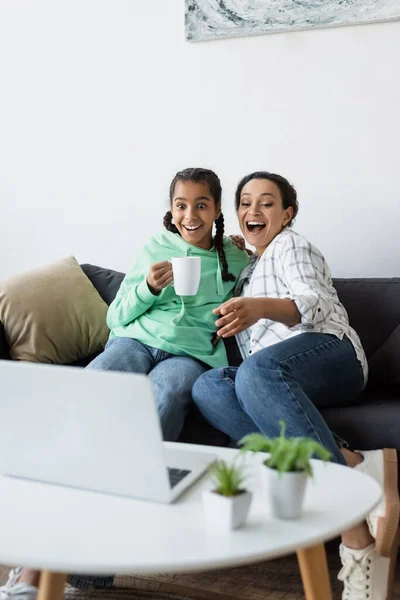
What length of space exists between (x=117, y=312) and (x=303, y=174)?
3.07 feet

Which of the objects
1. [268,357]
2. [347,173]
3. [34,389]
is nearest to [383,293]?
[347,173]

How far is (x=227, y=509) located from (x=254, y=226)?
1299mm

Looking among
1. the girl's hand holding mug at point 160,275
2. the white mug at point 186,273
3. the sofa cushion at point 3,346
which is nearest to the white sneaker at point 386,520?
the white mug at point 186,273

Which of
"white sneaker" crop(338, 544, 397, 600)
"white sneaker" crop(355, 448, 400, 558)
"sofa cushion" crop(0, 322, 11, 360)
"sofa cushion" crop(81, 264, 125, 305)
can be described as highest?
"sofa cushion" crop(81, 264, 125, 305)

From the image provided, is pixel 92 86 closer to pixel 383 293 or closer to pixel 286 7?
pixel 286 7

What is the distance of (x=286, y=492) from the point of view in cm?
106

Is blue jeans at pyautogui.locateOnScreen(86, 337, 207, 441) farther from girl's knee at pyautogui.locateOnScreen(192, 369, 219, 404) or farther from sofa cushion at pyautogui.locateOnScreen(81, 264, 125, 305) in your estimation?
sofa cushion at pyautogui.locateOnScreen(81, 264, 125, 305)

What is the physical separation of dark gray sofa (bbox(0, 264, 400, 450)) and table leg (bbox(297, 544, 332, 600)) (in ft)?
2.28

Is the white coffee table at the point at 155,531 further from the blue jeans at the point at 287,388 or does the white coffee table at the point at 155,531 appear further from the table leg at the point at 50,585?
the blue jeans at the point at 287,388

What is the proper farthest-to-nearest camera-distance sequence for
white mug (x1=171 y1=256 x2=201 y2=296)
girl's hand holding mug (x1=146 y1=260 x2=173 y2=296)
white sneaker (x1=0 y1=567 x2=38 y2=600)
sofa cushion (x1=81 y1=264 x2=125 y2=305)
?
sofa cushion (x1=81 y1=264 x2=125 y2=305)
girl's hand holding mug (x1=146 y1=260 x2=173 y2=296)
white mug (x1=171 y1=256 x2=201 y2=296)
white sneaker (x1=0 y1=567 x2=38 y2=600)

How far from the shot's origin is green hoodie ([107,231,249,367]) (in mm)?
2201

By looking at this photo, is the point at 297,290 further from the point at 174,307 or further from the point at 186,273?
the point at 174,307

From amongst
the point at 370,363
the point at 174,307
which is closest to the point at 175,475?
the point at 174,307

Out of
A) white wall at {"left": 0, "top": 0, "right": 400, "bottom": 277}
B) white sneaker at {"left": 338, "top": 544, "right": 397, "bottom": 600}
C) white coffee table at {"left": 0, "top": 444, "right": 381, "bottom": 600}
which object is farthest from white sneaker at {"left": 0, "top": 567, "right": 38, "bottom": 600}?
white wall at {"left": 0, "top": 0, "right": 400, "bottom": 277}
